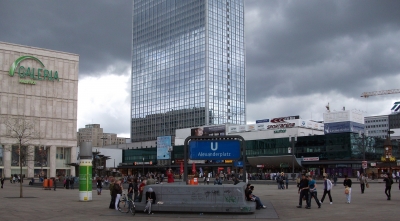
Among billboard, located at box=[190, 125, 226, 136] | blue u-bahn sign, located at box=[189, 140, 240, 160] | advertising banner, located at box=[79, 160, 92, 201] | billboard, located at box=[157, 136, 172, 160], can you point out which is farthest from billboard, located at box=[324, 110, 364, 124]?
blue u-bahn sign, located at box=[189, 140, 240, 160]

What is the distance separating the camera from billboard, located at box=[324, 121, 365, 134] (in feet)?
342

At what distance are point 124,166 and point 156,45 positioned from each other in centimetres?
5485

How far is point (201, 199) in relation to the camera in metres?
21.4

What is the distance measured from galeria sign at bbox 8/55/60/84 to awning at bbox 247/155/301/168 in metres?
50.4

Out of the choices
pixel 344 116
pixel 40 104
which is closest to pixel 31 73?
Answer: pixel 40 104

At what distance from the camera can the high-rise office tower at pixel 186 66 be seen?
15488cm

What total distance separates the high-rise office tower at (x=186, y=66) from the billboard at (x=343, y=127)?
52.7 m

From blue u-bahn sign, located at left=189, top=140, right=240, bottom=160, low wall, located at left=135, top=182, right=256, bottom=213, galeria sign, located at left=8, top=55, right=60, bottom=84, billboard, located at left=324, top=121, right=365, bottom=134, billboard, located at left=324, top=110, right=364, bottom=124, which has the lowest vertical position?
low wall, located at left=135, top=182, right=256, bottom=213

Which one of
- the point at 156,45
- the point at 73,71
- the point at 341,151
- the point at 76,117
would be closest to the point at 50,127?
the point at 76,117

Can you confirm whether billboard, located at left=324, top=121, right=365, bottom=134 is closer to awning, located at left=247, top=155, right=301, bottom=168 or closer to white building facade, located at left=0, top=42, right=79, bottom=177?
awning, located at left=247, top=155, right=301, bottom=168

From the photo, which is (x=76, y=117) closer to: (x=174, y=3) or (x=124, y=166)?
(x=124, y=166)

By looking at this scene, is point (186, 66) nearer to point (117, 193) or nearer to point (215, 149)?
point (215, 149)

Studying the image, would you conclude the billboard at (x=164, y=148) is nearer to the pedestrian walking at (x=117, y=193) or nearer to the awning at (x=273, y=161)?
the awning at (x=273, y=161)

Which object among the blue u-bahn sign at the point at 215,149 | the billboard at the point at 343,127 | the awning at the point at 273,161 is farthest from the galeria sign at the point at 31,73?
the blue u-bahn sign at the point at 215,149
